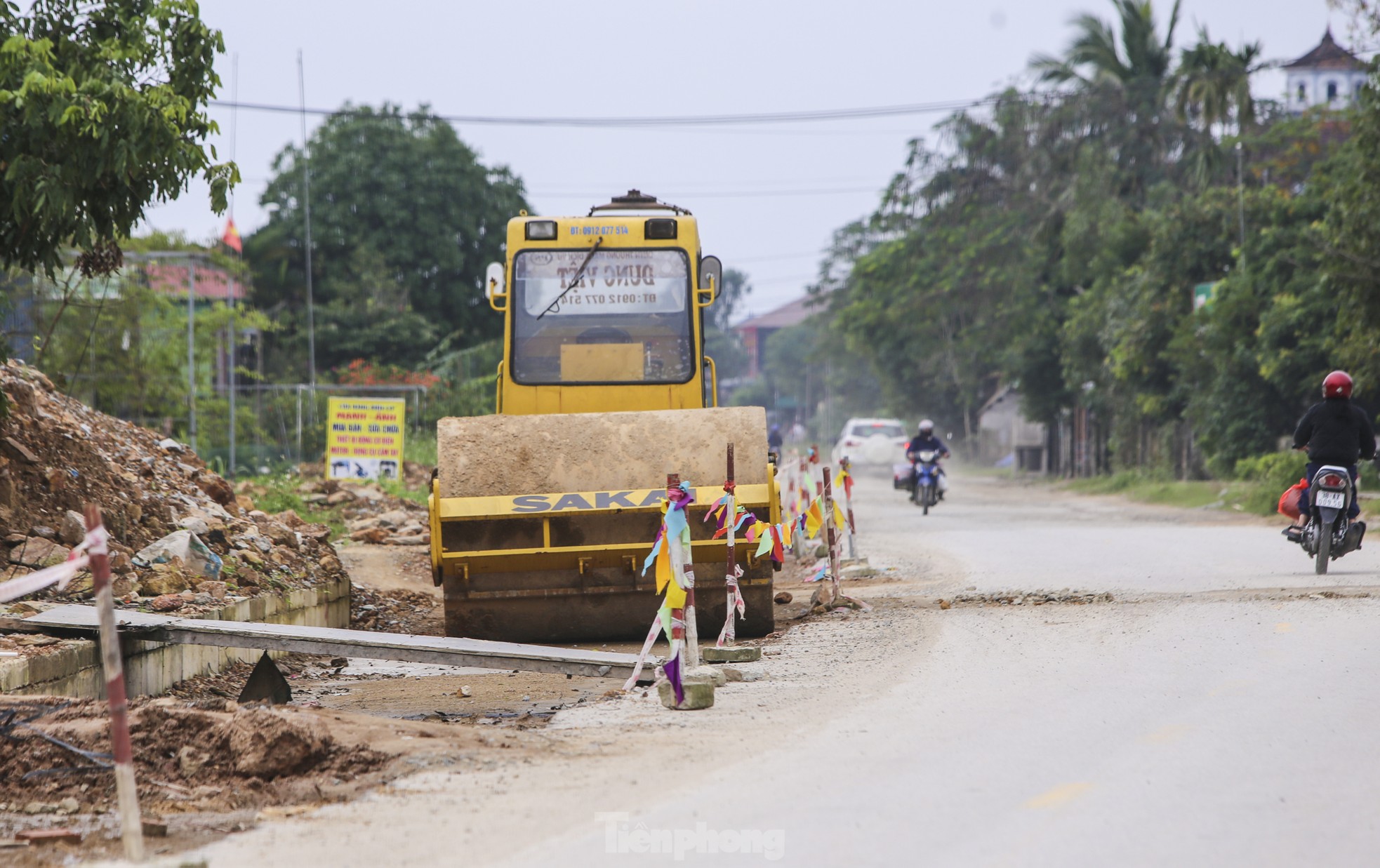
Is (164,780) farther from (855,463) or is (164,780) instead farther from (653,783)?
(855,463)

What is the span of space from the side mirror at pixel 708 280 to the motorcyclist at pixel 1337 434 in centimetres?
549

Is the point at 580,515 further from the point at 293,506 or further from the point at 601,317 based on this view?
the point at 293,506

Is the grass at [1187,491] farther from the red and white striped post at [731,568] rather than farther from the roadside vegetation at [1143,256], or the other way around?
the red and white striped post at [731,568]

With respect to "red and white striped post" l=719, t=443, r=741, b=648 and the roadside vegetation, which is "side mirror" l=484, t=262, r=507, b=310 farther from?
the roadside vegetation

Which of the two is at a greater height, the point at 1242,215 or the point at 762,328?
the point at 762,328

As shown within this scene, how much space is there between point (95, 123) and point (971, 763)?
6.56m

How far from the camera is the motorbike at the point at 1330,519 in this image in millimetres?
12523

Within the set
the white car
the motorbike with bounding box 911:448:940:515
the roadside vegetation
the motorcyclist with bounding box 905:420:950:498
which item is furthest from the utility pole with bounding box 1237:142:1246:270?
the white car

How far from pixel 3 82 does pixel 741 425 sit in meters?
5.41

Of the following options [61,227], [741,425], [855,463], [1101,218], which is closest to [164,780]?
[61,227]

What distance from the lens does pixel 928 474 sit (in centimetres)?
2534

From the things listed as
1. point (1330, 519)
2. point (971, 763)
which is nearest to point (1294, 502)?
point (1330, 519)

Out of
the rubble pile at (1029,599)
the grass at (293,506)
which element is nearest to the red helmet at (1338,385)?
the rubble pile at (1029,599)

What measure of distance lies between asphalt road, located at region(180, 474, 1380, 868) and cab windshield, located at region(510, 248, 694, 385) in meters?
3.18
